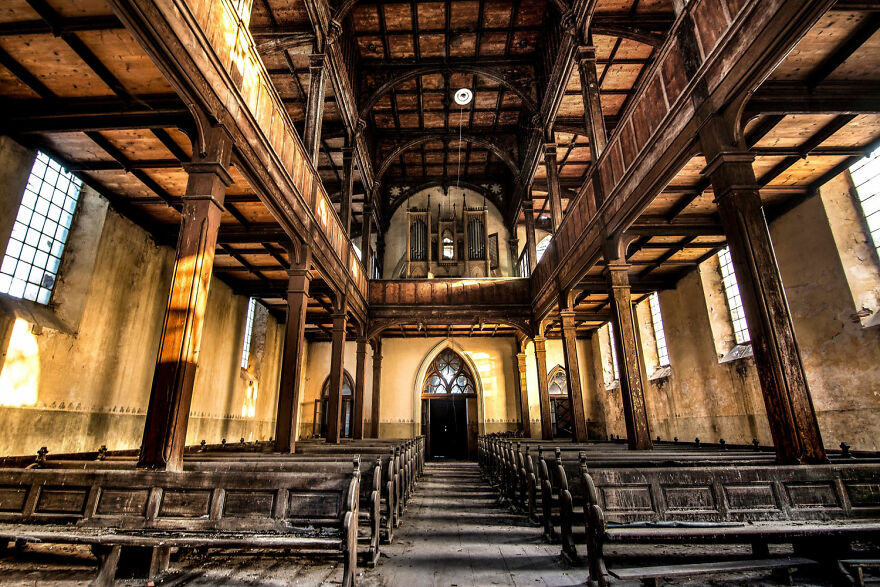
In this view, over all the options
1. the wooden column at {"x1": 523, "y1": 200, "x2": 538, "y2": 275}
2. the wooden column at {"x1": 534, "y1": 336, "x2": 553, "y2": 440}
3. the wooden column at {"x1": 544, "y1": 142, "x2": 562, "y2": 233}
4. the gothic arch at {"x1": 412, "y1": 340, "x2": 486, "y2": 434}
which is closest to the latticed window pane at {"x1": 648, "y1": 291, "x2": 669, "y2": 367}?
the wooden column at {"x1": 534, "y1": 336, "x2": 553, "y2": 440}

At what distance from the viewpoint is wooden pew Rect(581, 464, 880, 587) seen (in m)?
2.92

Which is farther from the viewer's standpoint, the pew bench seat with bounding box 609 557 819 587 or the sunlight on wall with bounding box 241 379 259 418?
the sunlight on wall with bounding box 241 379 259 418

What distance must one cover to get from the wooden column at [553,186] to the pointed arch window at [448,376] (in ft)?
25.6

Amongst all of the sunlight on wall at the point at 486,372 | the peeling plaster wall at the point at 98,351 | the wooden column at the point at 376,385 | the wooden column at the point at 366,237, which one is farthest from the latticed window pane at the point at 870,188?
the peeling plaster wall at the point at 98,351

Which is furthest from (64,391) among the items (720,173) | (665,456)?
(720,173)

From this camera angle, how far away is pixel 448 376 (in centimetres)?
1717

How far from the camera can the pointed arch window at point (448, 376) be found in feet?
55.9

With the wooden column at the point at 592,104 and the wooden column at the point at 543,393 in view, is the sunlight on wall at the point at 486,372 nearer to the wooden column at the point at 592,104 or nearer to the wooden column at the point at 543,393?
the wooden column at the point at 543,393

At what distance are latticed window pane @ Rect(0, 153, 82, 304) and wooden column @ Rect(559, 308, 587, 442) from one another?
9.66 meters

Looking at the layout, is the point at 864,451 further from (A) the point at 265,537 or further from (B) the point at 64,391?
(B) the point at 64,391

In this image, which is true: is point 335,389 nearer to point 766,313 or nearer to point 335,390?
point 335,390

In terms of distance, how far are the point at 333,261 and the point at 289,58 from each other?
527cm

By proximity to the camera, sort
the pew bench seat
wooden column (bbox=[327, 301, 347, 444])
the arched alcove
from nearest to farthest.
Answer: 1. the pew bench seat
2. wooden column (bbox=[327, 301, 347, 444])
3. the arched alcove

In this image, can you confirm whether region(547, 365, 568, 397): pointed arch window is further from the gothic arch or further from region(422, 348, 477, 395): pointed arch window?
region(422, 348, 477, 395): pointed arch window
